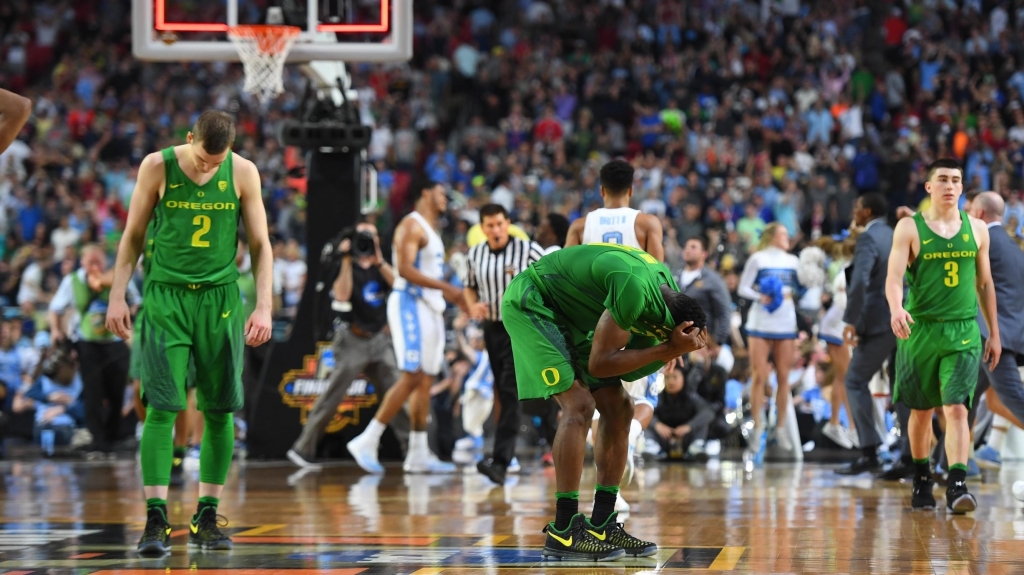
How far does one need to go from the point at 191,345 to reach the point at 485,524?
1.96 metres

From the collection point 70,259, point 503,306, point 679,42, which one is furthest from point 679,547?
point 679,42

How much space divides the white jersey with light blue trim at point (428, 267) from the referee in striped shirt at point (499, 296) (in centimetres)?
91

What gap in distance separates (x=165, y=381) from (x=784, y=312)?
7.06m

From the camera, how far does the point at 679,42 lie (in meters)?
24.4

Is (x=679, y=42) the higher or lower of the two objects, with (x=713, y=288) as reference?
higher

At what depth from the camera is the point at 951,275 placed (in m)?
7.91

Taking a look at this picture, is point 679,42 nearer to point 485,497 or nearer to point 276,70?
point 276,70

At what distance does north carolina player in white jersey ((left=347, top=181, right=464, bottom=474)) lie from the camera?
10758mm

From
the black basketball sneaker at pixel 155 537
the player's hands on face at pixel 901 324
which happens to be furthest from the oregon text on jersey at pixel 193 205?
the player's hands on face at pixel 901 324

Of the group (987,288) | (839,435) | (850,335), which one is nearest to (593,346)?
(987,288)

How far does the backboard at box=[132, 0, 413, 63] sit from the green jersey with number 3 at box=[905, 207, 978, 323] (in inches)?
178

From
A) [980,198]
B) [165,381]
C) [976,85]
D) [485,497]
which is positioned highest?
[976,85]

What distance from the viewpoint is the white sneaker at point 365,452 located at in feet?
36.2

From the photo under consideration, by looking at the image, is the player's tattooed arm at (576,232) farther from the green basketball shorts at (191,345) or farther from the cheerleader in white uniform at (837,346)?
the cheerleader in white uniform at (837,346)
